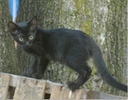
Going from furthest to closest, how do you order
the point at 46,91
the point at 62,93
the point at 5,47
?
the point at 5,47 < the point at 46,91 < the point at 62,93

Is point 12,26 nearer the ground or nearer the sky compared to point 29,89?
nearer the sky

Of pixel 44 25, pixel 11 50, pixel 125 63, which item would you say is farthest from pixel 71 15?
pixel 125 63

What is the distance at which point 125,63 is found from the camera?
3.31m

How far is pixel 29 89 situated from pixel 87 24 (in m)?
1.58

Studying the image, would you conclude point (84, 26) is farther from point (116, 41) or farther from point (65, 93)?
point (65, 93)

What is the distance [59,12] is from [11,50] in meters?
1.03

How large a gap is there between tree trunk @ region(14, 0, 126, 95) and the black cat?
56 cm

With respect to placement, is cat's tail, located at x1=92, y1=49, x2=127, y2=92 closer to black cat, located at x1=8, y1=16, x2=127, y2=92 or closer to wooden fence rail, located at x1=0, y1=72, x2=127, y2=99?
black cat, located at x1=8, y1=16, x2=127, y2=92

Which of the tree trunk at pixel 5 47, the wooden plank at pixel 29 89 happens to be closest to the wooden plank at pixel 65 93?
the wooden plank at pixel 29 89

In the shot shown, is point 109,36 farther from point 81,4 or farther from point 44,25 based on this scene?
point 44,25

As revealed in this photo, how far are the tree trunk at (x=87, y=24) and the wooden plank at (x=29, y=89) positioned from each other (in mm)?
1161

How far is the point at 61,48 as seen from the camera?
7.65 feet

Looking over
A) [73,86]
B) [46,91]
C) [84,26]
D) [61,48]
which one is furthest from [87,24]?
[46,91]

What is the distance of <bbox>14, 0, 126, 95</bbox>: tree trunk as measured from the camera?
298 centimetres
